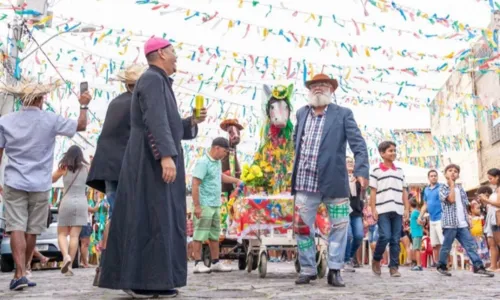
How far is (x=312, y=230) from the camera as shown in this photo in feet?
20.5

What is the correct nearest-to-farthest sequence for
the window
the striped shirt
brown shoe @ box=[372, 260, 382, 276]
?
1. the striped shirt
2. brown shoe @ box=[372, 260, 382, 276]
3. the window

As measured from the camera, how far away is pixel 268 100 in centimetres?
805

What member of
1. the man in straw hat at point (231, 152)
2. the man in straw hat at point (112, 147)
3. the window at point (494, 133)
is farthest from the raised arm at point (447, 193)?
the window at point (494, 133)

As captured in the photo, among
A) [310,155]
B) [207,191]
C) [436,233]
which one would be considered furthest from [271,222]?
[436,233]

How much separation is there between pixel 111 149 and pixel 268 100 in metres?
2.80

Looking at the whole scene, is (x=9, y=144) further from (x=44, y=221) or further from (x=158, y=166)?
(x=158, y=166)

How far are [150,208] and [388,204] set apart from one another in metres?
4.38

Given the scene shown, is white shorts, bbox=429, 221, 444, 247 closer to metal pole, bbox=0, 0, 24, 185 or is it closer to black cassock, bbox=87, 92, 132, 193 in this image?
black cassock, bbox=87, 92, 132, 193

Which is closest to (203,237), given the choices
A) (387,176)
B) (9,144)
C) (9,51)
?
(387,176)

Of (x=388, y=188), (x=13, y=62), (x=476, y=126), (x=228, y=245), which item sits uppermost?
(x=476, y=126)

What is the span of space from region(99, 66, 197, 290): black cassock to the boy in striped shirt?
3974 millimetres

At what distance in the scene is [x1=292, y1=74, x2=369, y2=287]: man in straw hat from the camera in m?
5.97

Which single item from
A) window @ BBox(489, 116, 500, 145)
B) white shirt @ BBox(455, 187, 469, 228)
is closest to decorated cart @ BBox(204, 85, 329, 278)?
white shirt @ BBox(455, 187, 469, 228)

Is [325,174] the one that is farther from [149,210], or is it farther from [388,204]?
[388,204]
